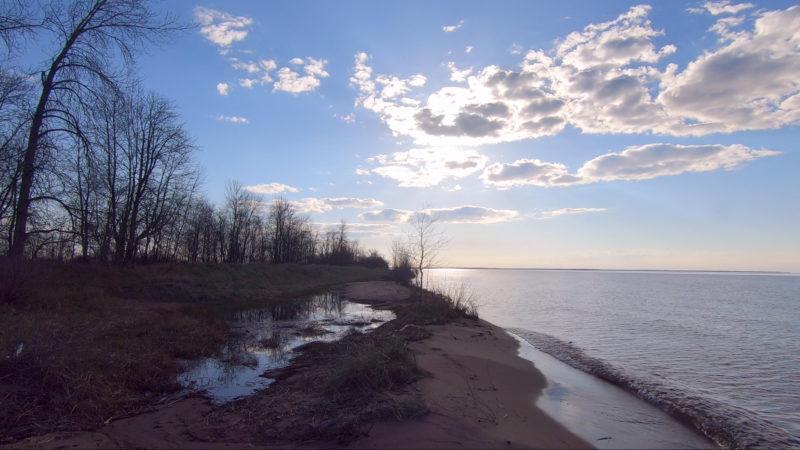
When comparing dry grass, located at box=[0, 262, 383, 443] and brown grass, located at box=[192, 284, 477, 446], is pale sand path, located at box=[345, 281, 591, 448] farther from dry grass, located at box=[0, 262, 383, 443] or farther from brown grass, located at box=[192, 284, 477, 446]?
dry grass, located at box=[0, 262, 383, 443]

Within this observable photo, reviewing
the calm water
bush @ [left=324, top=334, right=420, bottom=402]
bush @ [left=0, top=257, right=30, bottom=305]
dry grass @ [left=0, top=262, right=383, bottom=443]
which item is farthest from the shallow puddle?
the calm water

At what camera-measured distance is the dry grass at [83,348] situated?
22.3 feet

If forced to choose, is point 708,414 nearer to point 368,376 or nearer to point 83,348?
point 368,376

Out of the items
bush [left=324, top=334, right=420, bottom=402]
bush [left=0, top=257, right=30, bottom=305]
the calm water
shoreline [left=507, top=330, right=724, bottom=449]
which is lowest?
the calm water

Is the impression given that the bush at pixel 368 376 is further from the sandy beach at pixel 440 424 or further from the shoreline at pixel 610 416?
the shoreline at pixel 610 416

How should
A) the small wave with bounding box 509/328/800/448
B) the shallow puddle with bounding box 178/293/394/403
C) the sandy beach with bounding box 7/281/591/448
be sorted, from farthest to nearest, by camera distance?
the shallow puddle with bounding box 178/293/394/403
the small wave with bounding box 509/328/800/448
the sandy beach with bounding box 7/281/591/448

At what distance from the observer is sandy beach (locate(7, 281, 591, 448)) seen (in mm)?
5824

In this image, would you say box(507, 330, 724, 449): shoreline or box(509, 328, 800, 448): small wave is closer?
box(507, 330, 724, 449): shoreline

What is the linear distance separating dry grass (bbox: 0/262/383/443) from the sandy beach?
0.55m

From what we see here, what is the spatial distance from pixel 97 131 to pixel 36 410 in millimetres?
10029

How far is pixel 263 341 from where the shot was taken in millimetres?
14828

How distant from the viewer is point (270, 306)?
90.6 feet

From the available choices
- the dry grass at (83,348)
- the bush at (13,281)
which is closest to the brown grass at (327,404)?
the dry grass at (83,348)

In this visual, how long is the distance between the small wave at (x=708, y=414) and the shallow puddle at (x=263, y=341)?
8146 mm
